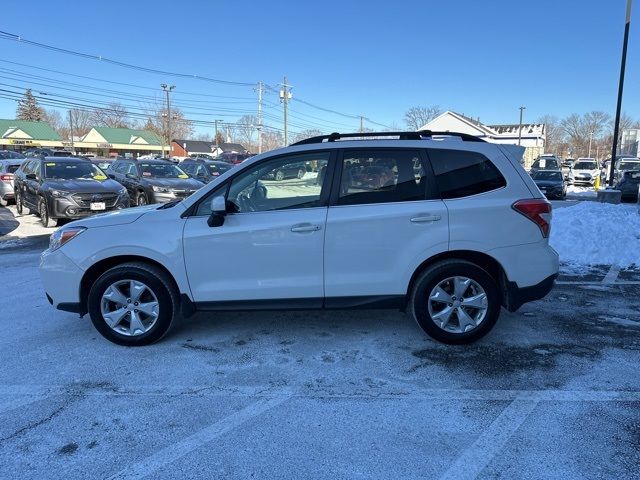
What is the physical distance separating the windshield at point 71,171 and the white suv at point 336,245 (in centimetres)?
917

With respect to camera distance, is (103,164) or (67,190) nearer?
(67,190)

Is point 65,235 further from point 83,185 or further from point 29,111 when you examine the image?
point 29,111

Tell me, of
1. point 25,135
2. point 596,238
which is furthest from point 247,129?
point 596,238

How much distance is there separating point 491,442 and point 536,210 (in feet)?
7.01

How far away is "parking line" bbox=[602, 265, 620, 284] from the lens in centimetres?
673

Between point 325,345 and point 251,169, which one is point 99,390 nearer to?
point 325,345

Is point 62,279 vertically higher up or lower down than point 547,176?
lower down

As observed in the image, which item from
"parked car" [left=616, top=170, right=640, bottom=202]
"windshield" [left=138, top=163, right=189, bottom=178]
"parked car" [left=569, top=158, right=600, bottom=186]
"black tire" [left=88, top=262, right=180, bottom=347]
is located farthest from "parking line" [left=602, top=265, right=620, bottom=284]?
"parked car" [left=569, top=158, right=600, bottom=186]

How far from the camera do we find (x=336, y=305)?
14.1 ft

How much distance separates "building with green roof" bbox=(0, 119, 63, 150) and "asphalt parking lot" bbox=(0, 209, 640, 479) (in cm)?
8285

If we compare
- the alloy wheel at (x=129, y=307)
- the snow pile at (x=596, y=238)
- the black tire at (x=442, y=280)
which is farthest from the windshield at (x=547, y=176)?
the alloy wheel at (x=129, y=307)

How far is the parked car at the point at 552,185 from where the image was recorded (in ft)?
73.0

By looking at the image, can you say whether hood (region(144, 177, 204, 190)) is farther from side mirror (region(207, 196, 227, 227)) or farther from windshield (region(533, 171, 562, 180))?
windshield (region(533, 171, 562, 180))

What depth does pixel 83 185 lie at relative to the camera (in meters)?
11.8
